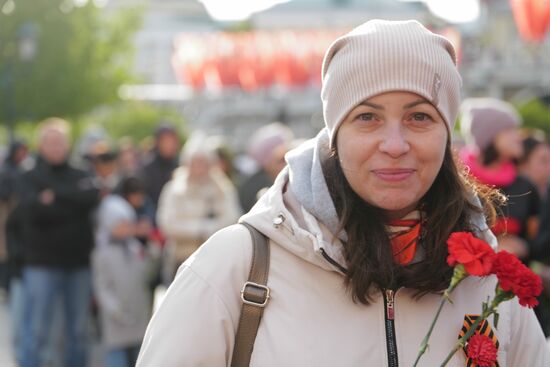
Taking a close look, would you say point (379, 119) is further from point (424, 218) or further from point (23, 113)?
point (23, 113)

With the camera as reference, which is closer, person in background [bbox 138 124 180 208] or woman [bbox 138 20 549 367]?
woman [bbox 138 20 549 367]

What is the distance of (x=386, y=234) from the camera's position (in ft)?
8.82

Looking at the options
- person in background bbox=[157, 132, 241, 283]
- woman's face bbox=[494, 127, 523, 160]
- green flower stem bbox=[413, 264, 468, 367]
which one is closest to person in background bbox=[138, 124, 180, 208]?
person in background bbox=[157, 132, 241, 283]

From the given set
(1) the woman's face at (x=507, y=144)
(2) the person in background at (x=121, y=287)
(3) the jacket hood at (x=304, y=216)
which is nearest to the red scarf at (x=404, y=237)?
(3) the jacket hood at (x=304, y=216)

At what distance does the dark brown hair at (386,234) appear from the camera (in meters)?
2.60

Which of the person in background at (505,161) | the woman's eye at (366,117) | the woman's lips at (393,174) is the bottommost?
the person in background at (505,161)

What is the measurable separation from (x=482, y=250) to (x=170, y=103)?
89102 mm

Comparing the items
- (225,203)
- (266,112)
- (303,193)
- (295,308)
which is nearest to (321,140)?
(303,193)

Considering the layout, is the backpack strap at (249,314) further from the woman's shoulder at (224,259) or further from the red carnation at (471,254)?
the red carnation at (471,254)

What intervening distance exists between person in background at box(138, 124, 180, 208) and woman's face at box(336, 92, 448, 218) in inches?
325

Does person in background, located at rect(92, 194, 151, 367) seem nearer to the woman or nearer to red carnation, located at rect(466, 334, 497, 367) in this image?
the woman

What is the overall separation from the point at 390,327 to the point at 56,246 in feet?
21.4

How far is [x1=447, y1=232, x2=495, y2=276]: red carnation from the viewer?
94.4 inches

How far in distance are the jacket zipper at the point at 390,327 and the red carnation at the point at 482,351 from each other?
0.53 feet
